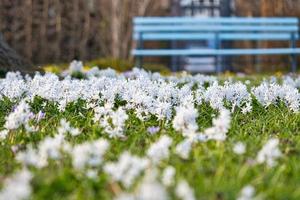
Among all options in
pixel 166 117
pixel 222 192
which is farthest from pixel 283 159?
pixel 166 117

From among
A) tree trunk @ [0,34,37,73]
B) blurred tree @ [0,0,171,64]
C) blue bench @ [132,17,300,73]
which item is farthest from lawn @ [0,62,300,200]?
blurred tree @ [0,0,171,64]

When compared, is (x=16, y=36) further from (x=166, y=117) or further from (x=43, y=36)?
(x=166, y=117)

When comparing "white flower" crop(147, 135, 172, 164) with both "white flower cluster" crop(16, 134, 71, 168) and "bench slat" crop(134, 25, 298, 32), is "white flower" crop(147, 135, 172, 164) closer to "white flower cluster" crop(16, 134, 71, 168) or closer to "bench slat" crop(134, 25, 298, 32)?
"white flower cluster" crop(16, 134, 71, 168)

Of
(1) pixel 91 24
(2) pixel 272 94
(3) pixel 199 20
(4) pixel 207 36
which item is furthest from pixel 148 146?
(1) pixel 91 24

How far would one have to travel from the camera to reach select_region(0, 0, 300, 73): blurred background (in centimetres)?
1478

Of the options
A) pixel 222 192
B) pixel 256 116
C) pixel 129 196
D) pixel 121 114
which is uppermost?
pixel 256 116

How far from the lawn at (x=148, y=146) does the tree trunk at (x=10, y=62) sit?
1.76 m

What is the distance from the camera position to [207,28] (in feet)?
39.3

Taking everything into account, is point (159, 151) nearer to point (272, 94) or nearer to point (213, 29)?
point (272, 94)

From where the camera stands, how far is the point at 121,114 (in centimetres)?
279

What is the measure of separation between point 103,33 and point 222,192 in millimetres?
13492

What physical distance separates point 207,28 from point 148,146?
9386 millimetres

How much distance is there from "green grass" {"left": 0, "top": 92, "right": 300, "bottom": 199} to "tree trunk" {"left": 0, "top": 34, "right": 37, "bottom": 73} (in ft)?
8.48

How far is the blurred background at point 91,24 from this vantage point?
1478 centimetres
